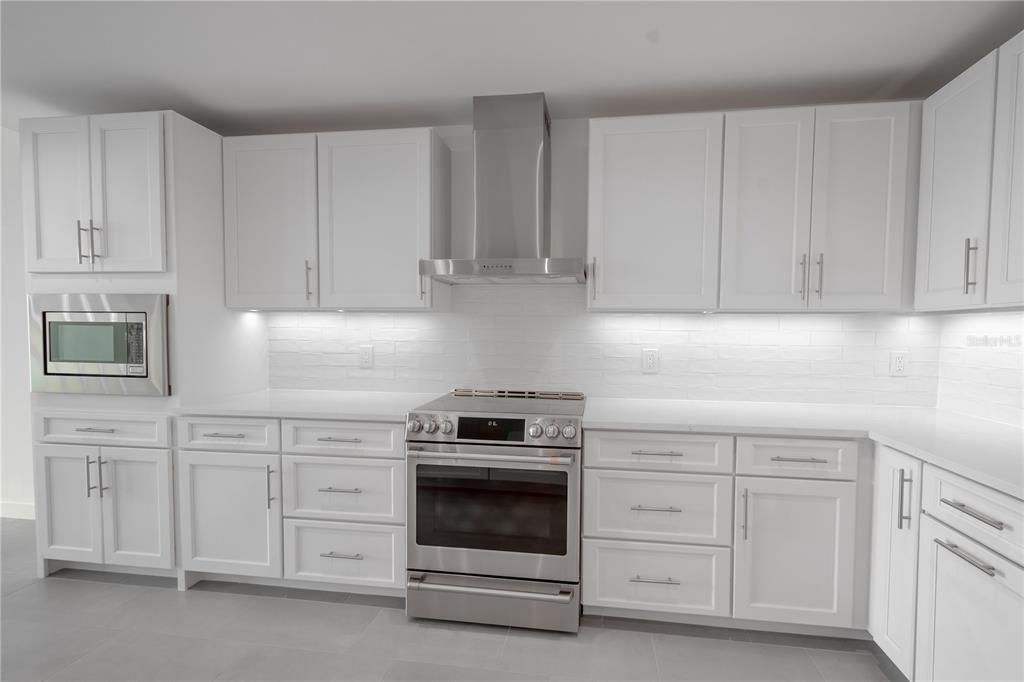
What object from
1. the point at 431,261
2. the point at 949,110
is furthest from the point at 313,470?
the point at 949,110

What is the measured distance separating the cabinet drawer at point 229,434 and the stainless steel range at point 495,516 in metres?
0.73

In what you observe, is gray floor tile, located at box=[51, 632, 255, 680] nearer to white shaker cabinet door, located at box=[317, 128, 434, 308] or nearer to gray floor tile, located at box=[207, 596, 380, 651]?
gray floor tile, located at box=[207, 596, 380, 651]

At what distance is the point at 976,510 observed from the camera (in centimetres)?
156

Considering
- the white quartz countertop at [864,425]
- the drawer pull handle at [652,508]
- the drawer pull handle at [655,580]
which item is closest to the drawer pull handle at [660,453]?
the white quartz countertop at [864,425]

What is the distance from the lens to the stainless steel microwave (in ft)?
8.50

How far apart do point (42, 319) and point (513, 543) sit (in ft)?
8.54

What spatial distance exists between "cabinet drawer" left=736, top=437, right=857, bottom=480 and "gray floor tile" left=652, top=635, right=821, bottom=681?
0.75 m

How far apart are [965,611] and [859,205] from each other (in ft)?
5.47

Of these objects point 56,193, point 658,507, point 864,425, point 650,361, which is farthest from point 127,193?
point 864,425

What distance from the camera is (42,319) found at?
267 centimetres

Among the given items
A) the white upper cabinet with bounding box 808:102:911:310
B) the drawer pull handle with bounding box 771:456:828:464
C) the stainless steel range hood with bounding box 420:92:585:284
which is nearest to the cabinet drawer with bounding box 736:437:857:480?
the drawer pull handle with bounding box 771:456:828:464

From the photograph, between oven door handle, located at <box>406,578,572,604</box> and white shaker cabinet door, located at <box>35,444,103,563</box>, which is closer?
oven door handle, located at <box>406,578,572,604</box>

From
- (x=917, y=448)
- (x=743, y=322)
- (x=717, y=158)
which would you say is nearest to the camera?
(x=917, y=448)

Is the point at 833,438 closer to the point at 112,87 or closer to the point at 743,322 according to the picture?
the point at 743,322
